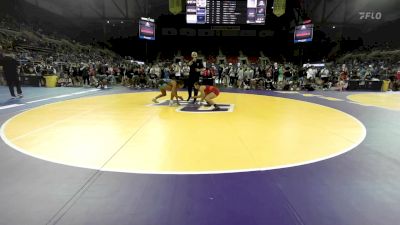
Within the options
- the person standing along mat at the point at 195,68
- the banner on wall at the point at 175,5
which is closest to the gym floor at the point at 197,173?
the person standing along mat at the point at 195,68

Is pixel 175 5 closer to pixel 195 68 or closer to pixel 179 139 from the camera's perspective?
pixel 195 68

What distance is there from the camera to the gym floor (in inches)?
84.2

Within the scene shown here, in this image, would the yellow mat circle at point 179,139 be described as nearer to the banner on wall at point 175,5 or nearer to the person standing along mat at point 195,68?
the person standing along mat at point 195,68

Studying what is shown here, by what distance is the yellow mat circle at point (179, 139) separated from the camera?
328 cm

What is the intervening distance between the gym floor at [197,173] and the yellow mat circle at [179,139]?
2 cm

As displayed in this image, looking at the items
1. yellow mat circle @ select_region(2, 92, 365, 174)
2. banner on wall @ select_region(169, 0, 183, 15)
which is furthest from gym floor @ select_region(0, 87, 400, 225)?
banner on wall @ select_region(169, 0, 183, 15)

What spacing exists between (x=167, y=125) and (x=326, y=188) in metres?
3.26

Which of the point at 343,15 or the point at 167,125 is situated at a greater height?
the point at 343,15

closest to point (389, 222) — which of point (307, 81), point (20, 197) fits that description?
point (20, 197)

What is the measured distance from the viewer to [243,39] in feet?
119

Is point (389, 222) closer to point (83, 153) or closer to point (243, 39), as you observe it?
point (83, 153)

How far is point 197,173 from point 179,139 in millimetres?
1410

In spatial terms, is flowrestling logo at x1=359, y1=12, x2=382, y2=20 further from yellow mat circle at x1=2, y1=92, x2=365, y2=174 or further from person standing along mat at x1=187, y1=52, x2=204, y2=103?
person standing along mat at x1=187, y1=52, x2=204, y2=103

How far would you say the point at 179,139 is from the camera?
429cm
